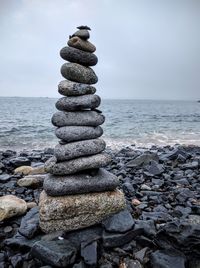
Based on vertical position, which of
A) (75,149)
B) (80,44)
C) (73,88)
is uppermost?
(80,44)

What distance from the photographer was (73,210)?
6789 millimetres

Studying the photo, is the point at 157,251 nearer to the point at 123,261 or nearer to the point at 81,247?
the point at 123,261

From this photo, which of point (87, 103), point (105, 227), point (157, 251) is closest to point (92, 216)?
point (105, 227)

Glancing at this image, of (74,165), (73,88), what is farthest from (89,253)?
(73,88)

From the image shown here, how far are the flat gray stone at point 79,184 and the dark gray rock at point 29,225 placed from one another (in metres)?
0.82

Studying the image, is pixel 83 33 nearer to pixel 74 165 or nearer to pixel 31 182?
pixel 74 165

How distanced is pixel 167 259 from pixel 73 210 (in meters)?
2.30

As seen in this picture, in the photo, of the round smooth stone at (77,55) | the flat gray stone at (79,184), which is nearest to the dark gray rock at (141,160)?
the flat gray stone at (79,184)

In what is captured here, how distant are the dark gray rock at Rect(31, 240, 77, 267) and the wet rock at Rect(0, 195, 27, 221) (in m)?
1.85

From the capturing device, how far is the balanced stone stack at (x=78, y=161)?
6801mm

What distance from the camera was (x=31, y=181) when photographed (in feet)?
34.1

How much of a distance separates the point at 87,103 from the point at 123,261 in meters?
3.70

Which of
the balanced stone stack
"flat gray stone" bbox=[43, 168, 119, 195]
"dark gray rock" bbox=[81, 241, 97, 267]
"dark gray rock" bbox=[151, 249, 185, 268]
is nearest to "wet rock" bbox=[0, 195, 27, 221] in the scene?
the balanced stone stack

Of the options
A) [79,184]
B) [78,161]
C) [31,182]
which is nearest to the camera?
[79,184]
